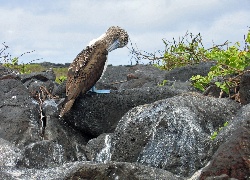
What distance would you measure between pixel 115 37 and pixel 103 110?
1213mm

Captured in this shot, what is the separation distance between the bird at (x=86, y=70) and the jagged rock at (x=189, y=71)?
105 inches

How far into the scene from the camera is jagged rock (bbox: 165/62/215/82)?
10993 millimetres

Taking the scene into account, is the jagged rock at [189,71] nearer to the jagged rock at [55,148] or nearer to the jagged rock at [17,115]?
the jagged rock at [55,148]

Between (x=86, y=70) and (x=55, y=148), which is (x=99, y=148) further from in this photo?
(x=86, y=70)

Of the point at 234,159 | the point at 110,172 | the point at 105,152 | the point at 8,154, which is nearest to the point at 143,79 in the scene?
the point at 105,152

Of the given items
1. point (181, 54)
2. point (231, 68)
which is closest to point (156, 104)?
point (231, 68)

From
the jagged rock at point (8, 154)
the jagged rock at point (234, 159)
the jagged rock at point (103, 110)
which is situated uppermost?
the jagged rock at point (103, 110)

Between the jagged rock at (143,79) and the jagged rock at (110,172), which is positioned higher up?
the jagged rock at (143,79)

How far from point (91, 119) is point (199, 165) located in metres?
2.33

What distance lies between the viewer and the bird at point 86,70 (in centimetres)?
830

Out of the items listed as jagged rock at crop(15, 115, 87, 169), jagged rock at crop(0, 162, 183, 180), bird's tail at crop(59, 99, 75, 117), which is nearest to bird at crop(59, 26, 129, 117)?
bird's tail at crop(59, 99, 75, 117)

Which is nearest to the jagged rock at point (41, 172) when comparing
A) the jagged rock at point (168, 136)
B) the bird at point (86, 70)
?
the jagged rock at point (168, 136)

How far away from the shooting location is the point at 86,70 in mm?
8391

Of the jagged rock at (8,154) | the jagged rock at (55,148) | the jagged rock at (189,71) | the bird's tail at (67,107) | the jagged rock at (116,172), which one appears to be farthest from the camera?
the jagged rock at (189,71)
